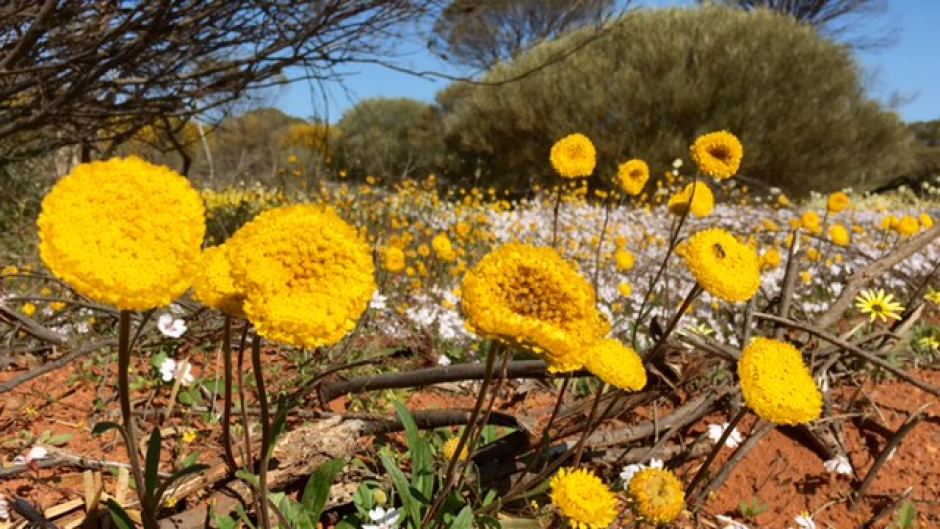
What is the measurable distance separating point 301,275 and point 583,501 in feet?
2.80

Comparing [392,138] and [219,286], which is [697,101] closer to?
[392,138]

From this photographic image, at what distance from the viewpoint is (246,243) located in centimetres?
99

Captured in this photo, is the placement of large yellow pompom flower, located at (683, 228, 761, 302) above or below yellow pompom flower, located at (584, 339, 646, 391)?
above

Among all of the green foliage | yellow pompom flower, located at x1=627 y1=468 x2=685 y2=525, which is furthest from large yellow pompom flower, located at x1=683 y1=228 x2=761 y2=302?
the green foliage

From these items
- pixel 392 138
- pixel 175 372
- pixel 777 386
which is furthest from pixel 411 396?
pixel 392 138

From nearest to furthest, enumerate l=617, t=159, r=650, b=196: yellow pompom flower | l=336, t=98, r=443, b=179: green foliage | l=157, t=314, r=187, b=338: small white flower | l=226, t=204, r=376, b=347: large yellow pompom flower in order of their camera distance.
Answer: l=226, t=204, r=376, b=347: large yellow pompom flower → l=157, t=314, r=187, b=338: small white flower → l=617, t=159, r=650, b=196: yellow pompom flower → l=336, t=98, r=443, b=179: green foliage

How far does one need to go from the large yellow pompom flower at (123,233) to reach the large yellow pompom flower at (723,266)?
1.19 metres

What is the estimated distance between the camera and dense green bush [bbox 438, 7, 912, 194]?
1414cm

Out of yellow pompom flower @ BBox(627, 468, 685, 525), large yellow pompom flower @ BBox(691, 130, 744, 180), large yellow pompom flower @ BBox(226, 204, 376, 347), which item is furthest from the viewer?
large yellow pompom flower @ BBox(691, 130, 744, 180)

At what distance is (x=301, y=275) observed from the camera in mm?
983

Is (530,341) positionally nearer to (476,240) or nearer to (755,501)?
(755,501)

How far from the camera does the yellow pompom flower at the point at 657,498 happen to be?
1.53 metres

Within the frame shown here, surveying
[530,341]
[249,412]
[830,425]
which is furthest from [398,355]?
[530,341]

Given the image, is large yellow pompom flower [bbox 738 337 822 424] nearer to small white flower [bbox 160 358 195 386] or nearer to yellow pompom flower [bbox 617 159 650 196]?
yellow pompom flower [bbox 617 159 650 196]
